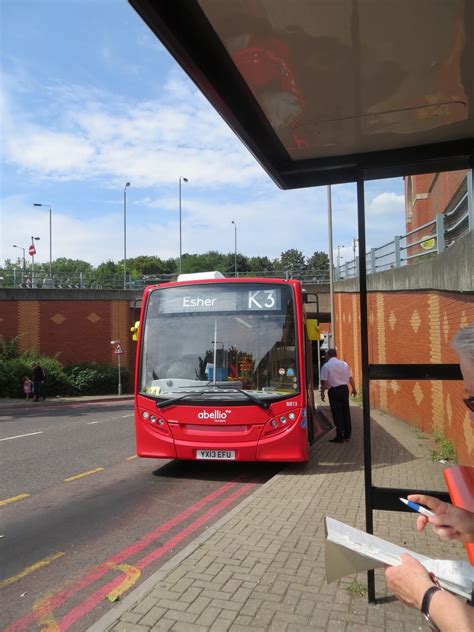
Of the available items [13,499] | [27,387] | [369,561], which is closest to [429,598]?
[369,561]

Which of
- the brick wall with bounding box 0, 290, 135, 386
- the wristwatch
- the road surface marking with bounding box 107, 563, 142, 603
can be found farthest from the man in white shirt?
the brick wall with bounding box 0, 290, 135, 386

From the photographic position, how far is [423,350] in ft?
32.8

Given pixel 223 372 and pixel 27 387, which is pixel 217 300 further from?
pixel 27 387

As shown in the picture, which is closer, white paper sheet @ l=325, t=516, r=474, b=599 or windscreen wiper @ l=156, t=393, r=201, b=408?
white paper sheet @ l=325, t=516, r=474, b=599

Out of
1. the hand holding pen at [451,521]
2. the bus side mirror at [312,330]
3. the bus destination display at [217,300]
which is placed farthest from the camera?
the bus side mirror at [312,330]

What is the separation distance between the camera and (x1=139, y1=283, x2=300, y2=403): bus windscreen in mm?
→ 7375

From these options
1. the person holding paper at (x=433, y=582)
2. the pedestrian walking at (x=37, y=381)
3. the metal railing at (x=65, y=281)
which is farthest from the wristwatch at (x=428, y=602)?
the metal railing at (x=65, y=281)

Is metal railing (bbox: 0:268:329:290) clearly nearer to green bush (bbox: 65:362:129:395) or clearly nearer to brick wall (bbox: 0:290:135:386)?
brick wall (bbox: 0:290:135:386)

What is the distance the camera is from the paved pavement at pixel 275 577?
3172mm

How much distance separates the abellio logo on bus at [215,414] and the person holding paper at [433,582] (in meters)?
5.18

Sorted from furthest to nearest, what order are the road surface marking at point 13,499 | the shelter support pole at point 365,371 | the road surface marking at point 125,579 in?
the road surface marking at point 13,499
the road surface marking at point 125,579
the shelter support pole at point 365,371

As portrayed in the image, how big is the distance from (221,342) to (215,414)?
3.48 ft

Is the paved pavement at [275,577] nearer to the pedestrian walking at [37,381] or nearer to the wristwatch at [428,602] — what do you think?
the wristwatch at [428,602]

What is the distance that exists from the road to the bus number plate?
1.28ft
